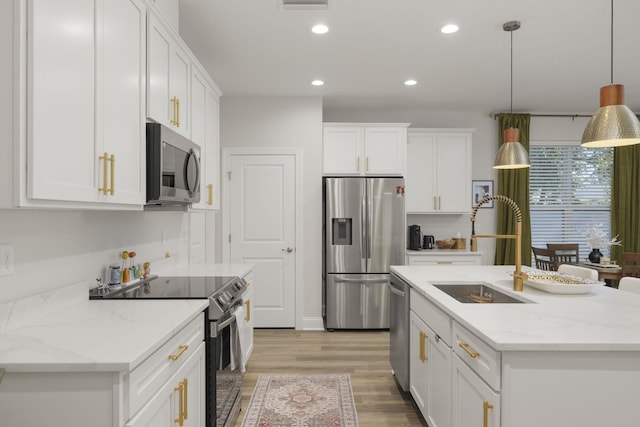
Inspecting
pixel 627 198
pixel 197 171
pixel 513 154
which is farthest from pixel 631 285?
pixel 627 198

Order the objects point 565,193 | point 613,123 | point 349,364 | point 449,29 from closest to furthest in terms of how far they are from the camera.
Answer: point 613,123
point 449,29
point 349,364
point 565,193

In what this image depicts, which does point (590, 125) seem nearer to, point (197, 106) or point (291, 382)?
point (197, 106)

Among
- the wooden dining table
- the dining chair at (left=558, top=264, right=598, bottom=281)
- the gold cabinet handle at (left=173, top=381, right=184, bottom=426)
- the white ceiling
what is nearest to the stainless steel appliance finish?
the gold cabinet handle at (left=173, top=381, right=184, bottom=426)

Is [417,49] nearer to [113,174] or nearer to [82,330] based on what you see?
[113,174]

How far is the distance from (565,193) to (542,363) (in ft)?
16.5

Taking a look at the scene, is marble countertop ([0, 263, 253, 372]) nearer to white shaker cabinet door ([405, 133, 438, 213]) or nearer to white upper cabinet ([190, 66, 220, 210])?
white upper cabinet ([190, 66, 220, 210])

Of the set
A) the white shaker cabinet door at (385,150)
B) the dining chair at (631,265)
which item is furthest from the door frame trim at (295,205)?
the dining chair at (631,265)

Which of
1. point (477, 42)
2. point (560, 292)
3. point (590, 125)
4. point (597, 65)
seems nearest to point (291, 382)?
point (560, 292)

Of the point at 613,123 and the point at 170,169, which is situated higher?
the point at 613,123

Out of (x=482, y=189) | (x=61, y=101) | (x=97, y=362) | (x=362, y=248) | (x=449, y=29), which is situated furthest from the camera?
(x=482, y=189)

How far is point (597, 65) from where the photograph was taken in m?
3.79

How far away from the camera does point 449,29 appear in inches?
119

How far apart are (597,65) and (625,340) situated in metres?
3.40

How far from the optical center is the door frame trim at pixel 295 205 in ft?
15.3
